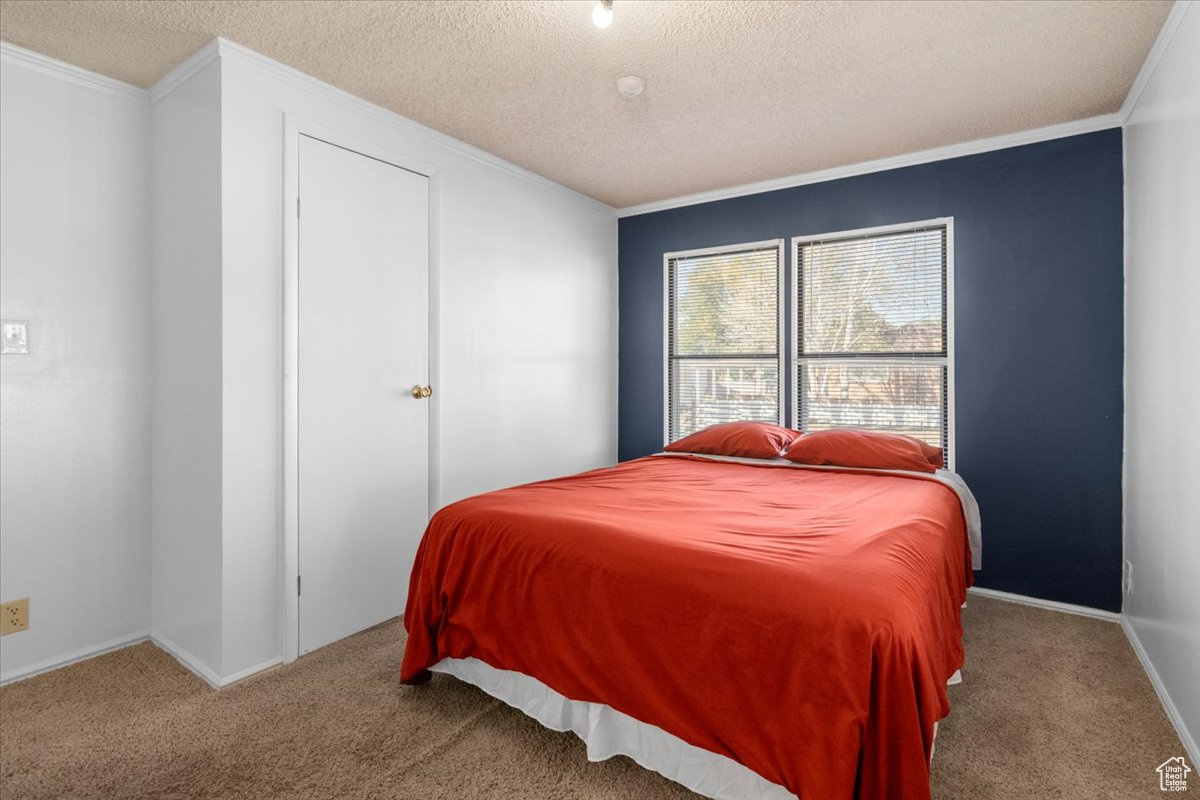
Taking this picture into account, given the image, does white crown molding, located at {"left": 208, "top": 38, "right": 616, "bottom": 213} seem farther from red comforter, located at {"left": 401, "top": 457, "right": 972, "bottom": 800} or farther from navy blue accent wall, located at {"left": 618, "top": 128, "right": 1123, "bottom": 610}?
navy blue accent wall, located at {"left": 618, "top": 128, "right": 1123, "bottom": 610}

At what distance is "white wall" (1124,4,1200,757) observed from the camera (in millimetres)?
1894

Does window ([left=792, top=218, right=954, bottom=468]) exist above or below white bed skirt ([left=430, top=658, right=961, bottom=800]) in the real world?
above

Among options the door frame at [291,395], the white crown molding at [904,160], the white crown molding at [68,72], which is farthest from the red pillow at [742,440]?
the white crown molding at [68,72]

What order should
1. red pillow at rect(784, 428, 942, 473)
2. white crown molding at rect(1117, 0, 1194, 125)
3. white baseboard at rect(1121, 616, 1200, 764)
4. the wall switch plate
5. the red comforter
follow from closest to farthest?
1. the red comforter
2. white baseboard at rect(1121, 616, 1200, 764)
3. white crown molding at rect(1117, 0, 1194, 125)
4. the wall switch plate
5. red pillow at rect(784, 428, 942, 473)

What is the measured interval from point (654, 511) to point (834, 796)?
1.03 meters

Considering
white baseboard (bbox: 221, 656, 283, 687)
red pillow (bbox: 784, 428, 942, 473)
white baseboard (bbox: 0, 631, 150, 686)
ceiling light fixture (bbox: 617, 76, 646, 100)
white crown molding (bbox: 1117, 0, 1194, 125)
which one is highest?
ceiling light fixture (bbox: 617, 76, 646, 100)

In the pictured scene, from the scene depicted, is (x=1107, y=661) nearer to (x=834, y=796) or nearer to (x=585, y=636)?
(x=834, y=796)

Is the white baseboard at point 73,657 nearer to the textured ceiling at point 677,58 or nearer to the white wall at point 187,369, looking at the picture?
the white wall at point 187,369

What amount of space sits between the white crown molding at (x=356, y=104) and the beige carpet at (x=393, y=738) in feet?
7.71

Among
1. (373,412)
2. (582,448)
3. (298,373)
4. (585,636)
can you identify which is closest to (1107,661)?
(585,636)

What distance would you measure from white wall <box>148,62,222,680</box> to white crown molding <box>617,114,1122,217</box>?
9.24 feet

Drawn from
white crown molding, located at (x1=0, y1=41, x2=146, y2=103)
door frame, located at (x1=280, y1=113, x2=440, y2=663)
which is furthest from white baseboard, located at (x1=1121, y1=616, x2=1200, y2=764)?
white crown molding, located at (x1=0, y1=41, x2=146, y2=103)

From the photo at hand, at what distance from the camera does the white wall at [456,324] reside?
2342 millimetres

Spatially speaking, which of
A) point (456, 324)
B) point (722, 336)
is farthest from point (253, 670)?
point (722, 336)
